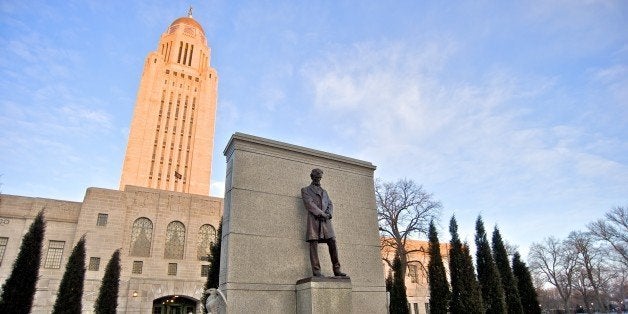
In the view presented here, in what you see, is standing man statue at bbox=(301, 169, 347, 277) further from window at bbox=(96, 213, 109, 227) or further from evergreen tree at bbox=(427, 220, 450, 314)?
window at bbox=(96, 213, 109, 227)

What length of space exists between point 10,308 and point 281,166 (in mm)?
16505

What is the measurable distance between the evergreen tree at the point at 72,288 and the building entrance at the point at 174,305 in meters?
14.4

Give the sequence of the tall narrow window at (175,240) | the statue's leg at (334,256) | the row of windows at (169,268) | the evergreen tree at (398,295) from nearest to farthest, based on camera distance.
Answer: the statue's leg at (334,256)
the evergreen tree at (398,295)
the row of windows at (169,268)
the tall narrow window at (175,240)

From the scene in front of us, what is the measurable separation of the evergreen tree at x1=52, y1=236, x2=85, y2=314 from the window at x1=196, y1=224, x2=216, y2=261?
49.1 feet

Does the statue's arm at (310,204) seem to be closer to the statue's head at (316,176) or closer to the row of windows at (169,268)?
the statue's head at (316,176)

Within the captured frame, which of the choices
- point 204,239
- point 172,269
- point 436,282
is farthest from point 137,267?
point 436,282

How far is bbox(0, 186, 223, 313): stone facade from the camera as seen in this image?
32062 mm

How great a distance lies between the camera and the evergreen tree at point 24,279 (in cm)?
1692

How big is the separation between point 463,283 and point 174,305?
26.9 metres

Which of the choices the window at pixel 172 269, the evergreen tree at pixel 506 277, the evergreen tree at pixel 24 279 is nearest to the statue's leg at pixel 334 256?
the evergreen tree at pixel 24 279

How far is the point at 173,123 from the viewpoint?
58.6 m

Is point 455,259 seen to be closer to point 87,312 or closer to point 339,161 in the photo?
point 339,161

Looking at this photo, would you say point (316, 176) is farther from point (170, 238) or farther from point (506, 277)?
point (170, 238)

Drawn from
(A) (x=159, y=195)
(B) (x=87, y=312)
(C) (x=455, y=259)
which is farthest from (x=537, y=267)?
(B) (x=87, y=312)
